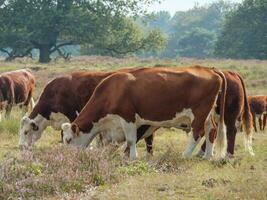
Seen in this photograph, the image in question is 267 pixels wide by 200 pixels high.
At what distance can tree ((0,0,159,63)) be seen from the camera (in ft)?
136

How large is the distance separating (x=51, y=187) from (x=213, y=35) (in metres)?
94.7

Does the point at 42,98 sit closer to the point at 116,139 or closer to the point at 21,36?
the point at 116,139

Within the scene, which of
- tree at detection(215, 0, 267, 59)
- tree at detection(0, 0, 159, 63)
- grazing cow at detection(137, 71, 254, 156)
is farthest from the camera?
tree at detection(215, 0, 267, 59)

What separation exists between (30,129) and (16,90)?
553 cm

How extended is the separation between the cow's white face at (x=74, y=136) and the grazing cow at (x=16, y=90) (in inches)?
249

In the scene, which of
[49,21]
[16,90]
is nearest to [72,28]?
[49,21]

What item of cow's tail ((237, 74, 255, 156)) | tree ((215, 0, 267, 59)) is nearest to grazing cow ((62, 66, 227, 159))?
cow's tail ((237, 74, 255, 156))

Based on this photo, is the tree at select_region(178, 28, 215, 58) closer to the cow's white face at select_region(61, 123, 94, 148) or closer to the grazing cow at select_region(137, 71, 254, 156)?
the grazing cow at select_region(137, 71, 254, 156)

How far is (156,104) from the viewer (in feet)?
32.0

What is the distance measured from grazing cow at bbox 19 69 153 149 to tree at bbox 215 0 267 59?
46.2 meters

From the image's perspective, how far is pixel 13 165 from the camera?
734 cm

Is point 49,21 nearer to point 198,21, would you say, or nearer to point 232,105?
point 232,105

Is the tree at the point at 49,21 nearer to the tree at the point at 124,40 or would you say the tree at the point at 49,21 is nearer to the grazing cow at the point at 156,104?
the tree at the point at 124,40

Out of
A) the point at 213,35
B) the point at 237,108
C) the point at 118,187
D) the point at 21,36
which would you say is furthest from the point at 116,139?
→ the point at 213,35
